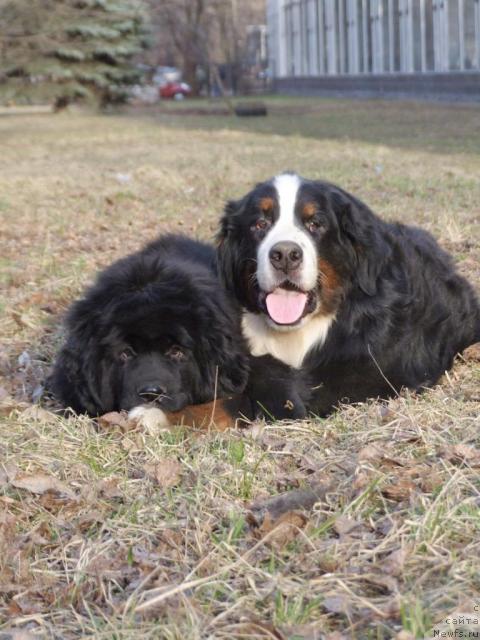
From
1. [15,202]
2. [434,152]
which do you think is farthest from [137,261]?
[434,152]

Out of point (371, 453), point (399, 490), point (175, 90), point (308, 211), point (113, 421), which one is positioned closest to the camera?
point (399, 490)

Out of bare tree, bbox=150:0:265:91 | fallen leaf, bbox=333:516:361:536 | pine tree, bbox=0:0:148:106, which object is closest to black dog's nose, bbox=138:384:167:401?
fallen leaf, bbox=333:516:361:536

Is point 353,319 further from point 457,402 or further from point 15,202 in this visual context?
point 15,202

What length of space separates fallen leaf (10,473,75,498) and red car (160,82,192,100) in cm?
5856

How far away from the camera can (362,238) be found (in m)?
5.43

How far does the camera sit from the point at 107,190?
566 inches

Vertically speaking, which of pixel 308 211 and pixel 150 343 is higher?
pixel 308 211

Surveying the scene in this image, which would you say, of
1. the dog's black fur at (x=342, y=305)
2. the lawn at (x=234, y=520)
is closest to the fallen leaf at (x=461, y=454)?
the lawn at (x=234, y=520)

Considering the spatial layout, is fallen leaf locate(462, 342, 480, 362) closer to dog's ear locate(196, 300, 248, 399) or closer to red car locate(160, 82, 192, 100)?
dog's ear locate(196, 300, 248, 399)

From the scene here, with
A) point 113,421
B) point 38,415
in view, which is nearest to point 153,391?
point 113,421

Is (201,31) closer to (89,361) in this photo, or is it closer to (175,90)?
(175,90)

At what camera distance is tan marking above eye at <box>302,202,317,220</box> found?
Result: 17.3ft

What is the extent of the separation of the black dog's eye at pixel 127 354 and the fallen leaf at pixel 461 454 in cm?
165

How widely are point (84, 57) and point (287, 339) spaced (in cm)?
3080
